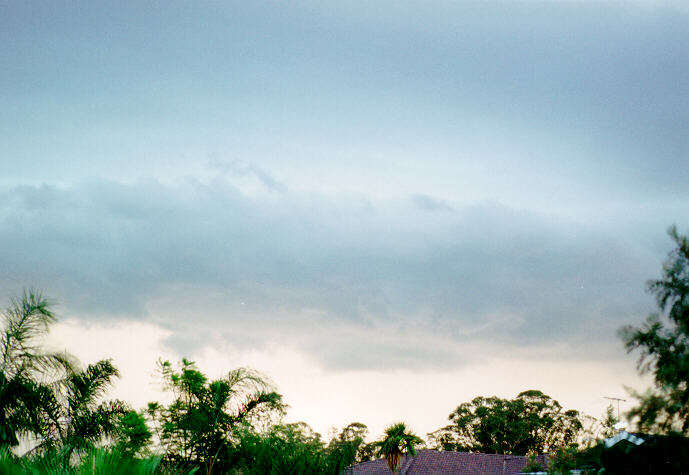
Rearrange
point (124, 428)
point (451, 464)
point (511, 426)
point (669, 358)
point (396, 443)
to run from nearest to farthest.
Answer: point (669, 358), point (124, 428), point (396, 443), point (451, 464), point (511, 426)

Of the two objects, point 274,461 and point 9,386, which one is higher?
point 9,386

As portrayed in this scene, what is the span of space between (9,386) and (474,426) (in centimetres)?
5602

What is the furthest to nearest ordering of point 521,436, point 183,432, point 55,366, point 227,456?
point 521,436, point 183,432, point 227,456, point 55,366

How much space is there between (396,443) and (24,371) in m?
31.6

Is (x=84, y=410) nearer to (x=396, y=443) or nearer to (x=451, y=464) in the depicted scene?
(x=396, y=443)

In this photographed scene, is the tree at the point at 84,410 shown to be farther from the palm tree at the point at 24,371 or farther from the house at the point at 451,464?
the house at the point at 451,464

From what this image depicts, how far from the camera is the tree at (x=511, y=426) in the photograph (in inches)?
2450

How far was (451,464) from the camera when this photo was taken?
4797 cm

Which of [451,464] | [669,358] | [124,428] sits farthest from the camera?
[451,464]

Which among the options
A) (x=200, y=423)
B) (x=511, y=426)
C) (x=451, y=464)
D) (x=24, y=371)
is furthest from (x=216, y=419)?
(x=511, y=426)

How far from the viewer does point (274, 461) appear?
7.88 meters

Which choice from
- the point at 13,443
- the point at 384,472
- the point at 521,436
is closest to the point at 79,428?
the point at 13,443

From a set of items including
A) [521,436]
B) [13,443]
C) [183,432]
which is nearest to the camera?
[13,443]

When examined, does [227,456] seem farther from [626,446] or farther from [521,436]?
[521,436]
